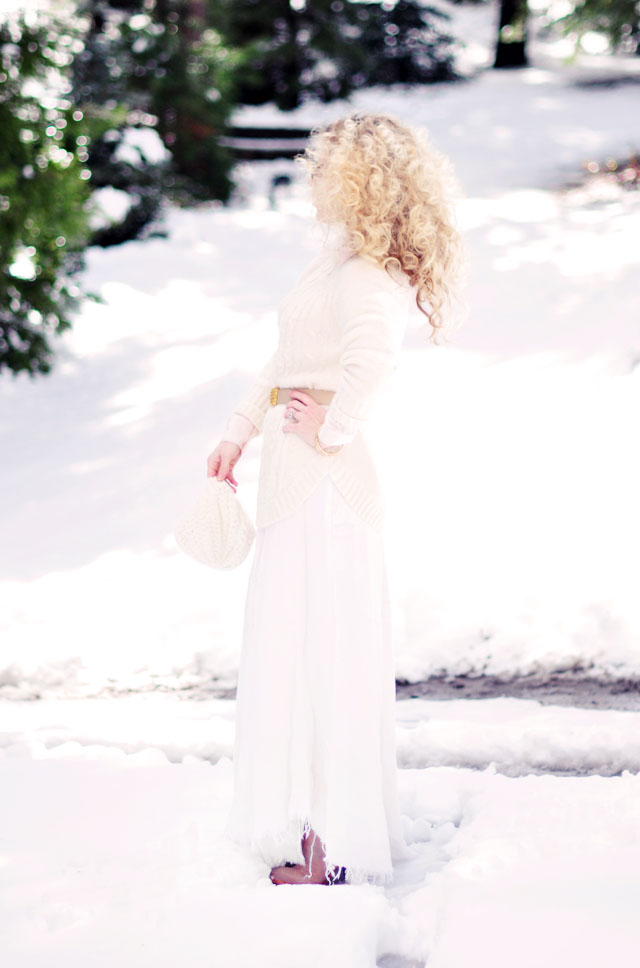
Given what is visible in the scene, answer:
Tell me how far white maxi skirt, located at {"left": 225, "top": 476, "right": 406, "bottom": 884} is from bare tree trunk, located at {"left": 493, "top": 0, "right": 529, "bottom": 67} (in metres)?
26.0

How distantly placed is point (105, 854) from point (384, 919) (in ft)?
3.03

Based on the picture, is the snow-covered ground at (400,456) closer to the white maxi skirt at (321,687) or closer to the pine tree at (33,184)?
the white maxi skirt at (321,687)

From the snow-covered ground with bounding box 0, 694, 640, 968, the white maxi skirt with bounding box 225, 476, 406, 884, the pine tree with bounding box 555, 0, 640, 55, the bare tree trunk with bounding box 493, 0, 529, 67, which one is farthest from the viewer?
the bare tree trunk with bounding box 493, 0, 529, 67

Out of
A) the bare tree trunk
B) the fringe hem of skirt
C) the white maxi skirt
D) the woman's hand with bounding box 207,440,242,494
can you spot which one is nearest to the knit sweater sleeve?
the white maxi skirt

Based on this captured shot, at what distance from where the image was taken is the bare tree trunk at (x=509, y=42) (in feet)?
87.9

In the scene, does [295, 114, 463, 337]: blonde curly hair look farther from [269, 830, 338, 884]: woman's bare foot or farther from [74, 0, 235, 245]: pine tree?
[74, 0, 235, 245]: pine tree

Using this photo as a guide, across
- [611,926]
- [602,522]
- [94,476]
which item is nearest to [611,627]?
[602,522]

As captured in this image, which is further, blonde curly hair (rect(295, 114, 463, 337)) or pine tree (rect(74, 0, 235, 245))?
pine tree (rect(74, 0, 235, 245))

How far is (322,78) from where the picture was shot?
78.2ft

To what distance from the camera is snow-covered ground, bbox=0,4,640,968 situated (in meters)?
2.81

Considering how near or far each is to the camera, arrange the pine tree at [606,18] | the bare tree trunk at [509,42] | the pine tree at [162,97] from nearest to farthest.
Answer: the pine tree at [162,97] → the pine tree at [606,18] → the bare tree trunk at [509,42]

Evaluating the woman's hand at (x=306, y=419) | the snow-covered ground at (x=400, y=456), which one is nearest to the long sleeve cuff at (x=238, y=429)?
the woman's hand at (x=306, y=419)

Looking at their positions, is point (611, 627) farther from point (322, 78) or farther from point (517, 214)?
point (322, 78)

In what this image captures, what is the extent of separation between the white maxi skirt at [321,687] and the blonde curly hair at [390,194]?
660 millimetres
